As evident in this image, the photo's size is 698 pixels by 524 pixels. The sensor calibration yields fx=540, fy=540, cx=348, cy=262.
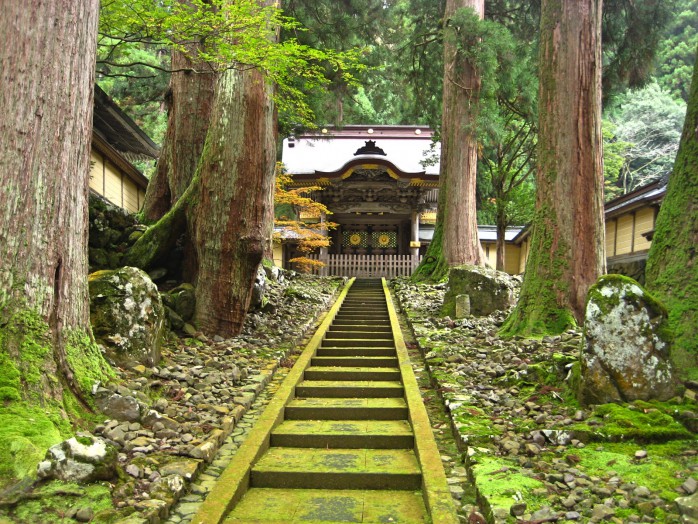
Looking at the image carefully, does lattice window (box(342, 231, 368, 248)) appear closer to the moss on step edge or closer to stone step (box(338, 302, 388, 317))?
stone step (box(338, 302, 388, 317))

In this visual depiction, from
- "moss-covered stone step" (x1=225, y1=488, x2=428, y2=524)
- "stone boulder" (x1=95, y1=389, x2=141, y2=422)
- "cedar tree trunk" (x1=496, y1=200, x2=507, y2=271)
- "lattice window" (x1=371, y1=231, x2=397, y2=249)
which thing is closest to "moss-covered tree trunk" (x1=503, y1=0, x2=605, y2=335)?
"moss-covered stone step" (x1=225, y1=488, x2=428, y2=524)

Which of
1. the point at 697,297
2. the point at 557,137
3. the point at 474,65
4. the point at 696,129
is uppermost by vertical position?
the point at 474,65

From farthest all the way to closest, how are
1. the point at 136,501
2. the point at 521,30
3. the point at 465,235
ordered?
the point at 521,30, the point at 465,235, the point at 136,501

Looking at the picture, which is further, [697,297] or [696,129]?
[696,129]

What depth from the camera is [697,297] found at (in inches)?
181

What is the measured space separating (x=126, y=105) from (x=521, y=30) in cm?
1329

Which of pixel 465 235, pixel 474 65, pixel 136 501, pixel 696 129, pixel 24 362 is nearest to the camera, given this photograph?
pixel 136 501

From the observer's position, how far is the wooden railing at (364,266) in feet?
64.6

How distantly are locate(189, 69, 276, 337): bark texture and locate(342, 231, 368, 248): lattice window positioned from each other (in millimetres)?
16552

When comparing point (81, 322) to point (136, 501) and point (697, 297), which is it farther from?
point (697, 297)

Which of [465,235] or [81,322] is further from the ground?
[465,235]

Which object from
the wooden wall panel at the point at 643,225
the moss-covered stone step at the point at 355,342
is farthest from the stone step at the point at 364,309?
A: the wooden wall panel at the point at 643,225

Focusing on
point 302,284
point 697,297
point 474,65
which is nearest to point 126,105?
point 302,284

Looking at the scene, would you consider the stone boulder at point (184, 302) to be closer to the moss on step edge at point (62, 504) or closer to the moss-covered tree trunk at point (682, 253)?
the moss on step edge at point (62, 504)
